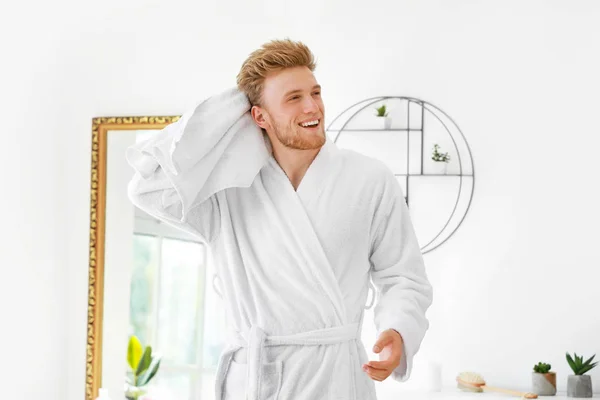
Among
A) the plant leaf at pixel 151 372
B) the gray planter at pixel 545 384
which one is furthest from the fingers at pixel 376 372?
the plant leaf at pixel 151 372

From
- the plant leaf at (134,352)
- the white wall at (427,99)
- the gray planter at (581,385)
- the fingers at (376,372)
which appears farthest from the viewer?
the plant leaf at (134,352)

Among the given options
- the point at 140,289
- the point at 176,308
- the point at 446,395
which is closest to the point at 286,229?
the point at 446,395

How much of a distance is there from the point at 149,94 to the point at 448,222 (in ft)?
4.21

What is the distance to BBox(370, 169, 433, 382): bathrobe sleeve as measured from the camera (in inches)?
67.9

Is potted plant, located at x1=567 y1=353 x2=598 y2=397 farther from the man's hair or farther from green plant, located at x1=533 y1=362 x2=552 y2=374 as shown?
the man's hair

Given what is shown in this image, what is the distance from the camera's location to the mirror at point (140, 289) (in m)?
3.46

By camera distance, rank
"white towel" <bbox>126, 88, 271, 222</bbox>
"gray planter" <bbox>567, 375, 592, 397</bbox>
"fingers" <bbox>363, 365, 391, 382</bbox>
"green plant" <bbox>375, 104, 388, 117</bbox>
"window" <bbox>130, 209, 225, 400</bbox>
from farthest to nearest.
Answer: "window" <bbox>130, 209, 225, 400</bbox>
"green plant" <bbox>375, 104, 388, 117</bbox>
"gray planter" <bbox>567, 375, 592, 397</bbox>
"white towel" <bbox>126, 88, 271, 222</bbox>
"fingers" <bbox>363, 365, 391, 382</bbox>

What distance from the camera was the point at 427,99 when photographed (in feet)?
10.7

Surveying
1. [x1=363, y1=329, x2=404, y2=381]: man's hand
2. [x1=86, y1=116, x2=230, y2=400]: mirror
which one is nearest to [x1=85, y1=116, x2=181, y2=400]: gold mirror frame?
[x1=86, y1=116, x2=230, y2=400]: mirror

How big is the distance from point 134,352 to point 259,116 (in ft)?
6.66

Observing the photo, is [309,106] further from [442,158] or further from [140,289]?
[140,289]

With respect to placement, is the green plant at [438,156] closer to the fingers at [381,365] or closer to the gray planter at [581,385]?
the gray planter at [581,385]

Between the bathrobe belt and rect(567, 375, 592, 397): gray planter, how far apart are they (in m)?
1.51

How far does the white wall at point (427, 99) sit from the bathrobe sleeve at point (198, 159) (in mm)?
1600
